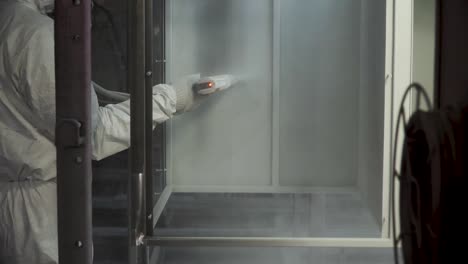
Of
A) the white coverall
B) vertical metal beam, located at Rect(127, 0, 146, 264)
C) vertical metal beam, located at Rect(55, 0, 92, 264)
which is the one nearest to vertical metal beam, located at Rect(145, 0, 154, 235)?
vertical metal beam, located at Rect(127, 0, 146, 264)

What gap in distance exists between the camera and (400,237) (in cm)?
73

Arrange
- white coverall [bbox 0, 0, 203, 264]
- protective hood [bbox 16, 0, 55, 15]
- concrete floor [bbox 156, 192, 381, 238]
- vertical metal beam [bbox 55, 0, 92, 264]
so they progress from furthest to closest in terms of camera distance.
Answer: concrete floor [bbox 156, 192, 381, 238] → protective hood [bbox 16, 0, 55, 15] → white coverall [bbox 0, 0, 203, 264] → vertical metal beam [bbox 55, 0, 92, 264]

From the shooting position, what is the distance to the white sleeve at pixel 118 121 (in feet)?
4.95

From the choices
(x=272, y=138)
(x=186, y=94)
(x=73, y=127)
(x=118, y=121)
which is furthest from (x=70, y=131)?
(x=272, y=138)

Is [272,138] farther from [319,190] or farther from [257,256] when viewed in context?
[257,256]

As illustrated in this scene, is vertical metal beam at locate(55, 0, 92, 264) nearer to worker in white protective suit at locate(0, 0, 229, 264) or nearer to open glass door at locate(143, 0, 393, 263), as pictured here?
worker in white protective suit at locate(0, 0, 229, 264)

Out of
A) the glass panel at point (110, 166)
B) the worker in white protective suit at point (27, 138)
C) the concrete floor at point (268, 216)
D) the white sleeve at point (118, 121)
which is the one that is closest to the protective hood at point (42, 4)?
the worker in white protective suit at point (27, 138)

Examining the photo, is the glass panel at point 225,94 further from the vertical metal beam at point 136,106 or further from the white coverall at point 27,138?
the white coverall at point 27,138

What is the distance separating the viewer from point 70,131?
3.78 feet

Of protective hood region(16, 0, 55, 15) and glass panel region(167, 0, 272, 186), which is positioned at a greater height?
protective hood region(16, 0, 55, 15)

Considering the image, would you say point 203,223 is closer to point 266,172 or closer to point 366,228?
point 266,172

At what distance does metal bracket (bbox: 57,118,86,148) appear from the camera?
115 cm

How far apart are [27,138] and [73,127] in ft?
1.13

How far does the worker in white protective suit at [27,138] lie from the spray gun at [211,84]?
1.35 ft
